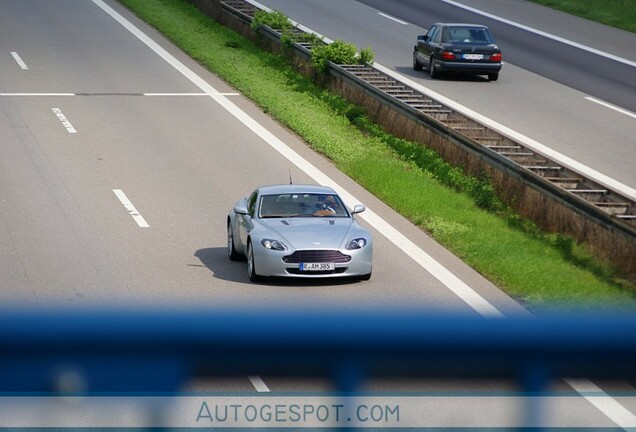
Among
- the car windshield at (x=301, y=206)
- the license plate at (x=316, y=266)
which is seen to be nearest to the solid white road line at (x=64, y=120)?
the car windshield at (x=301, y=206)

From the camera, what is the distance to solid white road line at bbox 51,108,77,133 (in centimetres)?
2947

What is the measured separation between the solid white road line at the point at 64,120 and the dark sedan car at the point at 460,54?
11097 mm

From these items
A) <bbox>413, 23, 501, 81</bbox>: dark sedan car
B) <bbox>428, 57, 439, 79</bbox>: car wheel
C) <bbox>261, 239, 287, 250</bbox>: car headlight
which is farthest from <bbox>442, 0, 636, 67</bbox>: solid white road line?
<bbox>261, 239, 287, 250</bbox>: car headlight

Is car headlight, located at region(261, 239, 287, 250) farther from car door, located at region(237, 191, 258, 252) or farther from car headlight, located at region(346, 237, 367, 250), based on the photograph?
car headlight, located at region(346, 237, 367, 250)

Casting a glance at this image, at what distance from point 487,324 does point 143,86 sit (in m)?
32.7

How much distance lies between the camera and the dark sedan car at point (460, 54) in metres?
35.8

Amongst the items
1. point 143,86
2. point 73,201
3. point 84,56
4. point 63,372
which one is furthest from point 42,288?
point 84,56

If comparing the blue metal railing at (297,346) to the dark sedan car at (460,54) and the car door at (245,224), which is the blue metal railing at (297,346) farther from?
the dark sedan car at (460,54)

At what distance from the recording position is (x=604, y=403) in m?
3.61

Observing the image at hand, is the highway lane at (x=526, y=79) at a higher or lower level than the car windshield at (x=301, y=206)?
lower

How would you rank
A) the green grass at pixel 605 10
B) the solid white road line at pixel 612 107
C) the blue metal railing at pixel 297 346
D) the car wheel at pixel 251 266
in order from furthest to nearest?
the green grass at pixel 605 10 < the solid white road line at pixel 612 107 < the car wheel at pixel 251 266 < the blue metal railing at pixel 297 346

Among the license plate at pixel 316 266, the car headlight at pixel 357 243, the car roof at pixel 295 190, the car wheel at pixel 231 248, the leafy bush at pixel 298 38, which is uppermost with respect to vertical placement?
the car headlight at pixel 357 243

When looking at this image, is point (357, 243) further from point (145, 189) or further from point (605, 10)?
point (605, 10)

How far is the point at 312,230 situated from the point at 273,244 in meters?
0.65
